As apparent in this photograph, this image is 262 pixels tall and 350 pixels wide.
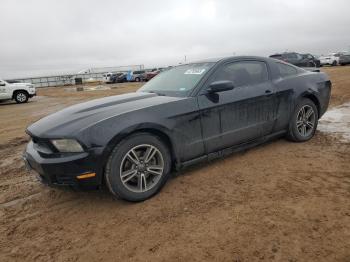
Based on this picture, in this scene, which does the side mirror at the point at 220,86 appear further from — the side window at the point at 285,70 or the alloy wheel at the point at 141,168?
the side window at the point at 285,70

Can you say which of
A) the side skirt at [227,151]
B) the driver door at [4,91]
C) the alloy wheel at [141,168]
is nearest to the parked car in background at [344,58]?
the driver door at [4,91]

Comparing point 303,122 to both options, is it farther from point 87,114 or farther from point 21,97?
point 21,97

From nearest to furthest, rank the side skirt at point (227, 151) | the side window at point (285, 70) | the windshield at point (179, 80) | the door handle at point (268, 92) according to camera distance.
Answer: the side skirt at point (227, 151) < the windshield at point (179, 80) < the door handle at point (268, 92) < the side window at point (285, 70)

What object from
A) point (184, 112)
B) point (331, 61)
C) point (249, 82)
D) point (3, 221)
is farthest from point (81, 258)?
point (331, 61)

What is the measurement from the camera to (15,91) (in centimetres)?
1747

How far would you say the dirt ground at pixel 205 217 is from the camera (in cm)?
252

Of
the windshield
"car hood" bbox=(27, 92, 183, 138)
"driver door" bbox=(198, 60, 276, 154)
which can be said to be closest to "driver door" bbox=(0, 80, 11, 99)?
the windshield

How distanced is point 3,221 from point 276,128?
12.0 feet

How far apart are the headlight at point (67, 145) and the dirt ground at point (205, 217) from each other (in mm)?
691

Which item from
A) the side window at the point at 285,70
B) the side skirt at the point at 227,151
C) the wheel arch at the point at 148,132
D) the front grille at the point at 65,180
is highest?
the side window at the point at 285,70

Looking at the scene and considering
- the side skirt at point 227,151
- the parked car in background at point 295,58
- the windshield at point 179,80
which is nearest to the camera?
the side skirt at point 227,151

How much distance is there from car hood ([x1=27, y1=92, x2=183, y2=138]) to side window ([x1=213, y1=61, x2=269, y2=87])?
82cm

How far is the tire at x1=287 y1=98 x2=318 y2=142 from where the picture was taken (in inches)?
192

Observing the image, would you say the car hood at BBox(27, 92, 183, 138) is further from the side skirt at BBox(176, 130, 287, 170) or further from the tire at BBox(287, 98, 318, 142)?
the tire at BBox(287, 98, 318, 142)
